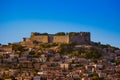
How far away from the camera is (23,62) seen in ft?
205

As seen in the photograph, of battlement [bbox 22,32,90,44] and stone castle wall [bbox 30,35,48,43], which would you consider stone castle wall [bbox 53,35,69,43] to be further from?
stone castle wall [bbox 30,35,48,43]

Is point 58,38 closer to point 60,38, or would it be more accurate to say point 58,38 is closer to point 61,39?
point 60,38

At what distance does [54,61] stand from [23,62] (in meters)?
3.44

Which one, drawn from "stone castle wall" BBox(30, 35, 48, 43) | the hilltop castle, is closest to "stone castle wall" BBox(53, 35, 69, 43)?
the hilltop castle

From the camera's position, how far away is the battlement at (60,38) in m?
70.4

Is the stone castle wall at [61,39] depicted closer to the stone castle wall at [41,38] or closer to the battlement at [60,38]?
the battlement at [60,38]

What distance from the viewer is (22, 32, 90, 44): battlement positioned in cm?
7038

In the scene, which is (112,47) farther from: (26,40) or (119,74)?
(119,74)

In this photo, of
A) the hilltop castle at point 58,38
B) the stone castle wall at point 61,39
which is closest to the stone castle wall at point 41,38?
the hilltop castle at point 58,38

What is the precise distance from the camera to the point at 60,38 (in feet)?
230

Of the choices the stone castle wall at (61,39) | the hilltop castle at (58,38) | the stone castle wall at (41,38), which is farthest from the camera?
the stone castle wall at (41,38)

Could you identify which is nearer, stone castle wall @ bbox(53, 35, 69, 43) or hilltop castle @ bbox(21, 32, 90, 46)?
stone castle wall @ bbox(53, 35, 69, 43)

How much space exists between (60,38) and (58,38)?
27 centimetres

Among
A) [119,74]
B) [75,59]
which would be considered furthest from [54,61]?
[119,74]
